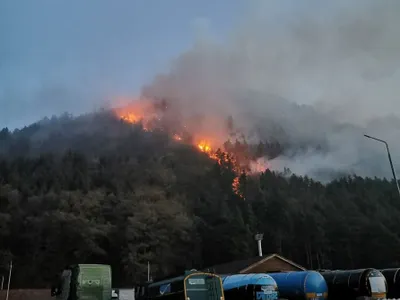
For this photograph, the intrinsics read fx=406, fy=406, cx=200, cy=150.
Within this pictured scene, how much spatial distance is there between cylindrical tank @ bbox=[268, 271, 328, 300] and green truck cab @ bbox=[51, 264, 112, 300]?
12858 mm

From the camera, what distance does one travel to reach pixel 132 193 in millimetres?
91688

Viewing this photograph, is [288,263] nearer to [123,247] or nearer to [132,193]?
[123,247]

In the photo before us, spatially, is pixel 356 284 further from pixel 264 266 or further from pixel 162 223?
pixel 162 223

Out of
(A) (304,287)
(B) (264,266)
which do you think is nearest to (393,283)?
(A) (304,287)

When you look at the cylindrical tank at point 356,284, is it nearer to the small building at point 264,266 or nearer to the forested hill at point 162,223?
the small building at point 264,266

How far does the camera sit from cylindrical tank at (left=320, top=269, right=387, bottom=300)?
2667 centimetres

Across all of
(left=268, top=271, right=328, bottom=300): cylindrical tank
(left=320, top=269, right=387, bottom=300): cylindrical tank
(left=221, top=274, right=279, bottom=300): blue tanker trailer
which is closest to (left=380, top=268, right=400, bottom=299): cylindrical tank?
(left=320, top=269, right=387, bottom=300): cylindrical tank

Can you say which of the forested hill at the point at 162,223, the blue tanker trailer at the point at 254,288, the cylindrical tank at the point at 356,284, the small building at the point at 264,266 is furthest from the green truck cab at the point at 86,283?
the forested hill at the point at 162,223

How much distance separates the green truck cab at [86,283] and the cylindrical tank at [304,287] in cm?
1286

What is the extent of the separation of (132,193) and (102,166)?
48949 mm

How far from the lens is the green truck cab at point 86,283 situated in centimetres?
2814

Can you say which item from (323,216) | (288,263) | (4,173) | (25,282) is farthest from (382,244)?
(4,173)

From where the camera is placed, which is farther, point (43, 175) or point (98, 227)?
point (43, 175)

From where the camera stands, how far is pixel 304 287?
28125 mm
